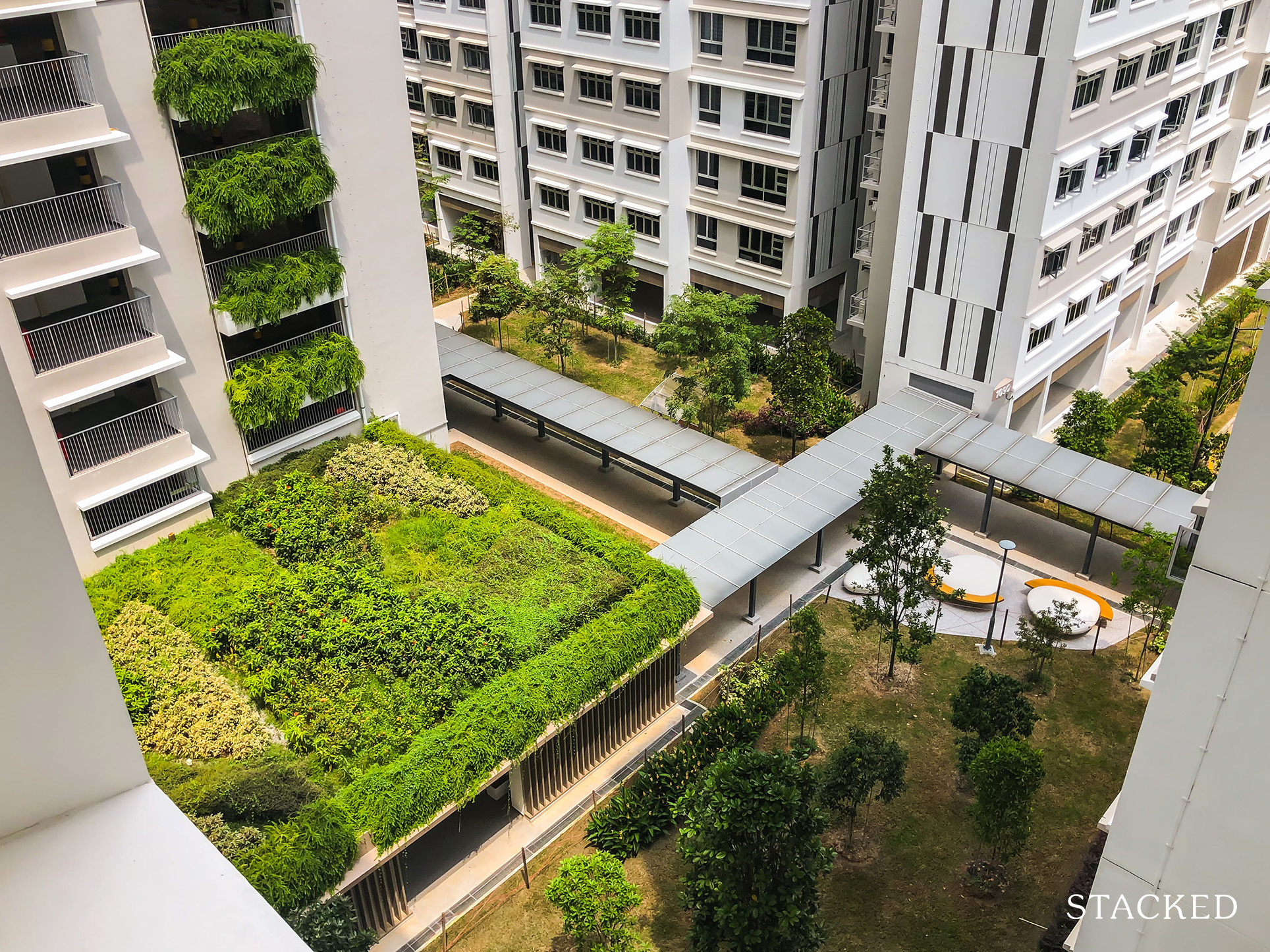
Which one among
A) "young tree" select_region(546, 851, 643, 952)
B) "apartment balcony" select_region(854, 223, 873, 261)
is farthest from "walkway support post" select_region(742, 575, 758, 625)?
"apartment balcony" select_region(854, 223, 873, 261)

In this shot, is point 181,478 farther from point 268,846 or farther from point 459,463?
point 268,846

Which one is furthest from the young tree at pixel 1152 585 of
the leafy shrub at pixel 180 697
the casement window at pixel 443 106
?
the casement window at pixel 443 106

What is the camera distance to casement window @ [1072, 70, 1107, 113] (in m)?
25.6

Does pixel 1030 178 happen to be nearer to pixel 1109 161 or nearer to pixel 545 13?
pixel 1109 161

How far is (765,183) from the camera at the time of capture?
34.3 meters

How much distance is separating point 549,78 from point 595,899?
32114 mm

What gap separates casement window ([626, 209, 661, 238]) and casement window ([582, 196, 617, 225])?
0.82 meters

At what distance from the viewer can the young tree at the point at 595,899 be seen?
16312 mm

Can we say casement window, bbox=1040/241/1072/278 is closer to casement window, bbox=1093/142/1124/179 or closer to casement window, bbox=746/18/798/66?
casement window, bbox=1093/142/1124/179

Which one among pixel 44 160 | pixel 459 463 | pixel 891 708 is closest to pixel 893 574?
pixel 891 708

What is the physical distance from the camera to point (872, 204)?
32.2m

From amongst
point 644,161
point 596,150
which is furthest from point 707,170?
point 596,150

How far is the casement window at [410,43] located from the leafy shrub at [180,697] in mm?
32017

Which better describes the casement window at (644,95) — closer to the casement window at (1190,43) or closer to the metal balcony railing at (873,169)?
the metal balcony railing at (873,169)
